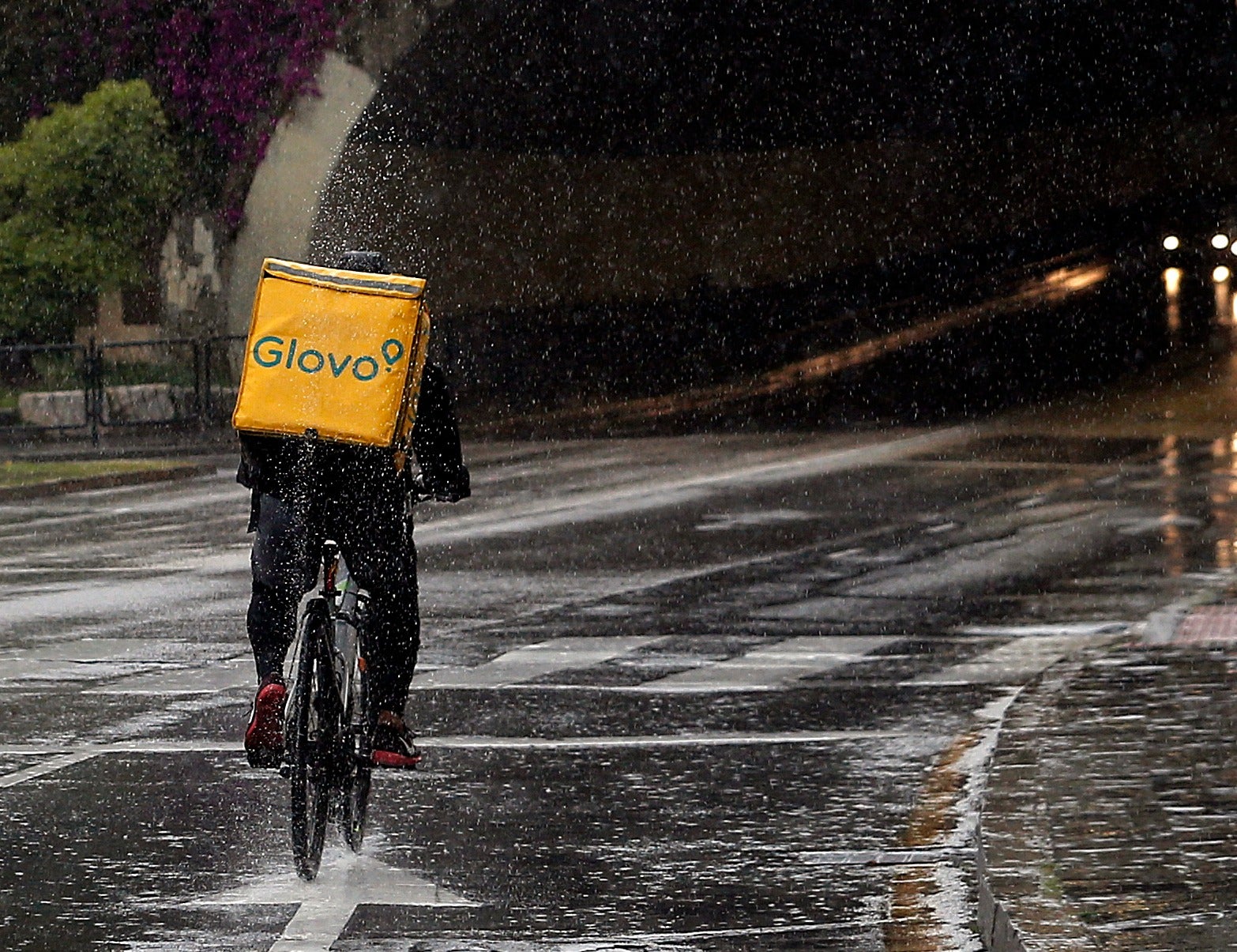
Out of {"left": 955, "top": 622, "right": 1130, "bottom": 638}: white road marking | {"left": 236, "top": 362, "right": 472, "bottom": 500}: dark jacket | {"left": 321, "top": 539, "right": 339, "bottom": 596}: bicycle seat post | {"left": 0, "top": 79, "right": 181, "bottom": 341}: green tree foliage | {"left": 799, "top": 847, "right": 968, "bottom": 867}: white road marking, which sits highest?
{"left": 0, "top": 79, "right": 181, "bottom": 341}: green tree foliage

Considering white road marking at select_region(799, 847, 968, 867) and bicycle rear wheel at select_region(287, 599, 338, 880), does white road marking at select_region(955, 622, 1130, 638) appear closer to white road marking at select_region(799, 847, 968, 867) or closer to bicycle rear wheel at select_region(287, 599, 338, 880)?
white road marking at select_region(799, 847, 968, 867)

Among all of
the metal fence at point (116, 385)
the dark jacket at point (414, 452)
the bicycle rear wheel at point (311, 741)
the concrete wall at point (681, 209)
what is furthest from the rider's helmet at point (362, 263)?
the concrete wall at point (681, 209)

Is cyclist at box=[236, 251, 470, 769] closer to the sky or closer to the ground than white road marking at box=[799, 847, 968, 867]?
closer to the sky

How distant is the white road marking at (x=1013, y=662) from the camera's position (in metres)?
12.3

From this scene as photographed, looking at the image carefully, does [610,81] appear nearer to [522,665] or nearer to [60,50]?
[60,50]

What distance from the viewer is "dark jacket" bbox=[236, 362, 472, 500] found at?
8.19m

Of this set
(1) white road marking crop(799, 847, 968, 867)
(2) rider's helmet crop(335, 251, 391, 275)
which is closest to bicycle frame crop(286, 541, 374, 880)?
(2) rider's helmet crop(335, 251, 391, 275)

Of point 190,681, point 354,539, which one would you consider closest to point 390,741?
point 354,539

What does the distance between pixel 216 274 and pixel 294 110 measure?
8.81 ft

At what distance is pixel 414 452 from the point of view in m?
8.45

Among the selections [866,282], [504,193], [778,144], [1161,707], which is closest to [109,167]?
[504,193]

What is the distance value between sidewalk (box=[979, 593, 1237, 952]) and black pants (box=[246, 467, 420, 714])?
78.2 inches

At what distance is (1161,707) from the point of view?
1037 centimetres

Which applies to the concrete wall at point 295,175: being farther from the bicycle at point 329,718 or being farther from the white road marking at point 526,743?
the bicycle at point 329,718
